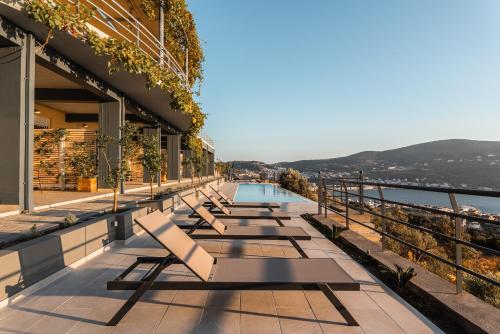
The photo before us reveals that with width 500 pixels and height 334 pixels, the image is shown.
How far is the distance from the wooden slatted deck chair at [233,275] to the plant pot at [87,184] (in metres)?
8.91

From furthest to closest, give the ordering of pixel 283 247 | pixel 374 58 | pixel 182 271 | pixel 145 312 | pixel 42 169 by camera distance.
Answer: pixel 374 58, pixel 42 169, pixel 283 247, pixel 182 271, pixel 145 312

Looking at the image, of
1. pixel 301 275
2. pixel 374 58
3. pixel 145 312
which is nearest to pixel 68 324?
pixel 145 312

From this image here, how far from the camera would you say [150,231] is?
2.72m

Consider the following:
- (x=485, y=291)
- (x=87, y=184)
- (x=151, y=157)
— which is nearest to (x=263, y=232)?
(x=485, y=291)

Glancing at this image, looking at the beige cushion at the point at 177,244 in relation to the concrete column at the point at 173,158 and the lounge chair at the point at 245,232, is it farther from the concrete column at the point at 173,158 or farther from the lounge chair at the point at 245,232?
the concrete column at the point at 173,158

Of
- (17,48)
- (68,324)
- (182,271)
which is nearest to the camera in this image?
(68,324)

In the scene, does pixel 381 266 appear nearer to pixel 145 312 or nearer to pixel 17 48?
pixel 145 312

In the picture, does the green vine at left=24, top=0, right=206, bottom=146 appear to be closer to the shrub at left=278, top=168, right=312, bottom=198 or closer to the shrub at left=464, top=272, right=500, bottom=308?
the shrub at left=464, top=272, right=500, bottom=308

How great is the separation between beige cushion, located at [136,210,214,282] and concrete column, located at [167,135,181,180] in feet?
53.7

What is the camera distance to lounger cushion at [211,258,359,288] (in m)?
2.63

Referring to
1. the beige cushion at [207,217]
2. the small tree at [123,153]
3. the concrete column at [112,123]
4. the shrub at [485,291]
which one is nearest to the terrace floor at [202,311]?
the beige cushion at [207,217]

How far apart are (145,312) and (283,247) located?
9.81ft

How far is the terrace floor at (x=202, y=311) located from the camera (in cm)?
260

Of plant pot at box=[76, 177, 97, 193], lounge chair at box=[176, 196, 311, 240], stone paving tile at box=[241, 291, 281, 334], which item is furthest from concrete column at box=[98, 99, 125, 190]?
stone paving tile at box=[241, 291, 281, 334]
